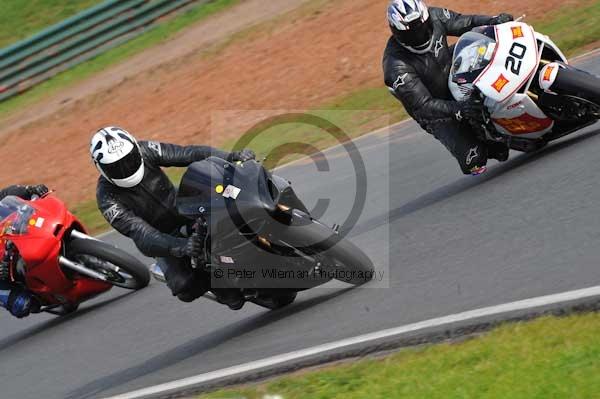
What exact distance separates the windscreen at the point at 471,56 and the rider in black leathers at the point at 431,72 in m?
0.29

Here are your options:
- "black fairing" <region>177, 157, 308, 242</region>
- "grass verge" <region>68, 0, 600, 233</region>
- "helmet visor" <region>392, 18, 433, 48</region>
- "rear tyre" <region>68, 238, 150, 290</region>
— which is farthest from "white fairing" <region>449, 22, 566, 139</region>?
"grass verge" <region>68, 0, 600, 233</region>

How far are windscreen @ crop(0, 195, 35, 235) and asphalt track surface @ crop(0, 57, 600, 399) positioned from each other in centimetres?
104

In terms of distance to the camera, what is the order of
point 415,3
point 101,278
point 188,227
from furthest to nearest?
point 101,278 → point 415,3 → point 188,227

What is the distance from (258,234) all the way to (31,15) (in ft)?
64.7

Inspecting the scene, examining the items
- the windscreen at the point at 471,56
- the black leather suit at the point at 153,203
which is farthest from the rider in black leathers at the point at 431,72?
the black leather suit at the point at 153,203

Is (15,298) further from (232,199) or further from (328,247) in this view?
(328,247)

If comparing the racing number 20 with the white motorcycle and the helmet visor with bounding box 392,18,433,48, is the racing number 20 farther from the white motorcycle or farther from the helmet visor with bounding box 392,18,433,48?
the helmet visor with bounding box 392,18,433,48

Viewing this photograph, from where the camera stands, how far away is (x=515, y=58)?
8078 millimetres

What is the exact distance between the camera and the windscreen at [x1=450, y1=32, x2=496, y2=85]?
830 cm

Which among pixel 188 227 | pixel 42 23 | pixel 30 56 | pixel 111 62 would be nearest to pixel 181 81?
pixel 111 62

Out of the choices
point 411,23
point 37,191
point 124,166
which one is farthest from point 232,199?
point 37,191

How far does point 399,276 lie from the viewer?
743 centimetres

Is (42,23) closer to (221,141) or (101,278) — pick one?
(221,141)

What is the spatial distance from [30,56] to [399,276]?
16.7 m
